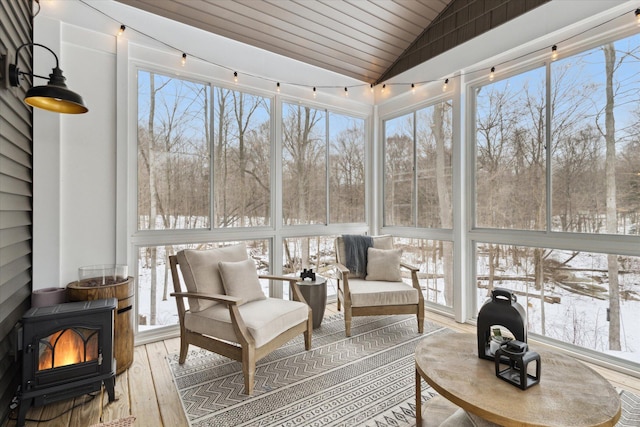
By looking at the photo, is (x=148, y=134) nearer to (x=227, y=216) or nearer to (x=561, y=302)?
(x=227, y=216)

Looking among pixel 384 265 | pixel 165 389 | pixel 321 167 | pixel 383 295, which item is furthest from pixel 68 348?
A: pixel 321 167

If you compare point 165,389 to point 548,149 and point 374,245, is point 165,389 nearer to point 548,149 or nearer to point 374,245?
point 374,245

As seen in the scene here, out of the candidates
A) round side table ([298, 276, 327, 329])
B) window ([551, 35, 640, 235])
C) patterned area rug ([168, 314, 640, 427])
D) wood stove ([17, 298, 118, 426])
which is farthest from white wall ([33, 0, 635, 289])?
round side table ([298, 276, 327, 329])

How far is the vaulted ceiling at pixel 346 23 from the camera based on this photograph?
3061 millimetres

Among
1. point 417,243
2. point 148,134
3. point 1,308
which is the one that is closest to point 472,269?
point 417,243

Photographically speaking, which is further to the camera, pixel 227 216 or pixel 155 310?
pixel 227 216

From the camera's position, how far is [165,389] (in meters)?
2.24

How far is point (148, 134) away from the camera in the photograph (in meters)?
3.02

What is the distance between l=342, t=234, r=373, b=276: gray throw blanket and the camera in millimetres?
3699

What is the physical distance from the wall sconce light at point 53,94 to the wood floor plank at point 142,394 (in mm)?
1951

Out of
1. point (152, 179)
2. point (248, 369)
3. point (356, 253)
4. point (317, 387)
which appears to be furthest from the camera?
point (356, 253)

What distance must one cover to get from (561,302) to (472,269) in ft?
2.79

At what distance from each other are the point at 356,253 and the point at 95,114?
9.47ft

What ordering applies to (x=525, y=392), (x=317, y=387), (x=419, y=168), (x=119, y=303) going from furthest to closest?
(x=419, y=168), (x=119, y=303), (x=317, y=387), (x=525, y=392)
